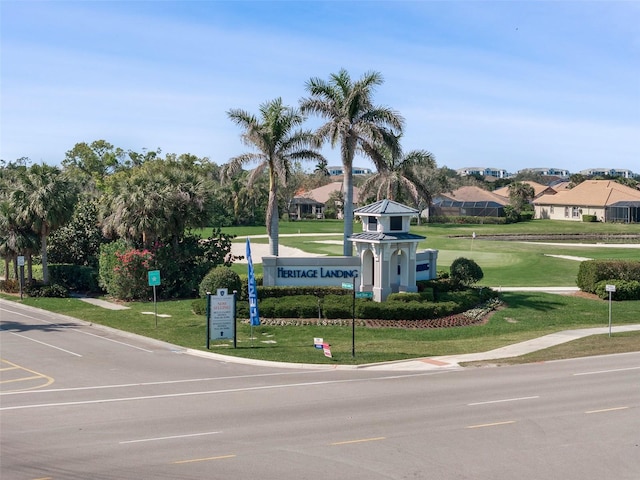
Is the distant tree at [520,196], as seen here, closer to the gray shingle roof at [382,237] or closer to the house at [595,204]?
the house at [595,204]

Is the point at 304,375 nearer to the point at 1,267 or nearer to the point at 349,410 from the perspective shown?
the point at 349,410

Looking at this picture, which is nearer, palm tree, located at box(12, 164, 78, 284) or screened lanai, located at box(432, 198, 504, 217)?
palm tree, located at box(12, 164, 78, 284)

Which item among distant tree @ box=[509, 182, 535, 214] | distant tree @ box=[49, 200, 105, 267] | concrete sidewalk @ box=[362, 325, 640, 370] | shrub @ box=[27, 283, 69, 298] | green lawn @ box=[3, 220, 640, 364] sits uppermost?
distant tree @ box=[509, 182, 535, 214]

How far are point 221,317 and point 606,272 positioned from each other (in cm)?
2436

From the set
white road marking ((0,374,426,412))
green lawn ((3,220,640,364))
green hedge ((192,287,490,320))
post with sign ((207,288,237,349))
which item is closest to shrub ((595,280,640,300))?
green lawn ((3,220,640,364))

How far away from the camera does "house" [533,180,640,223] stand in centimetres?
11081

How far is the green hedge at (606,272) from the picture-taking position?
141 feet

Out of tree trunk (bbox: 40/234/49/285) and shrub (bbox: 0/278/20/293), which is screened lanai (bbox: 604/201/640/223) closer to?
tree trunk (bbox: 40/234/49/285)

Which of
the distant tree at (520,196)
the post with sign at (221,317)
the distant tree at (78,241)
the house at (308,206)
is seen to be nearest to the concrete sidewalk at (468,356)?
the post with sign at (221,317)

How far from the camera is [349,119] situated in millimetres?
38375

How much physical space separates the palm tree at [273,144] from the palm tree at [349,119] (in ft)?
3.58

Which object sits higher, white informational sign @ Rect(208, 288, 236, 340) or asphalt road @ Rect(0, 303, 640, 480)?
white informational sign @ Rect(208, 288, 236, 340)

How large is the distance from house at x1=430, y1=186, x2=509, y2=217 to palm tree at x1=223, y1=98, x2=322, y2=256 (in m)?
80.1

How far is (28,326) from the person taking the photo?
35.6 m
